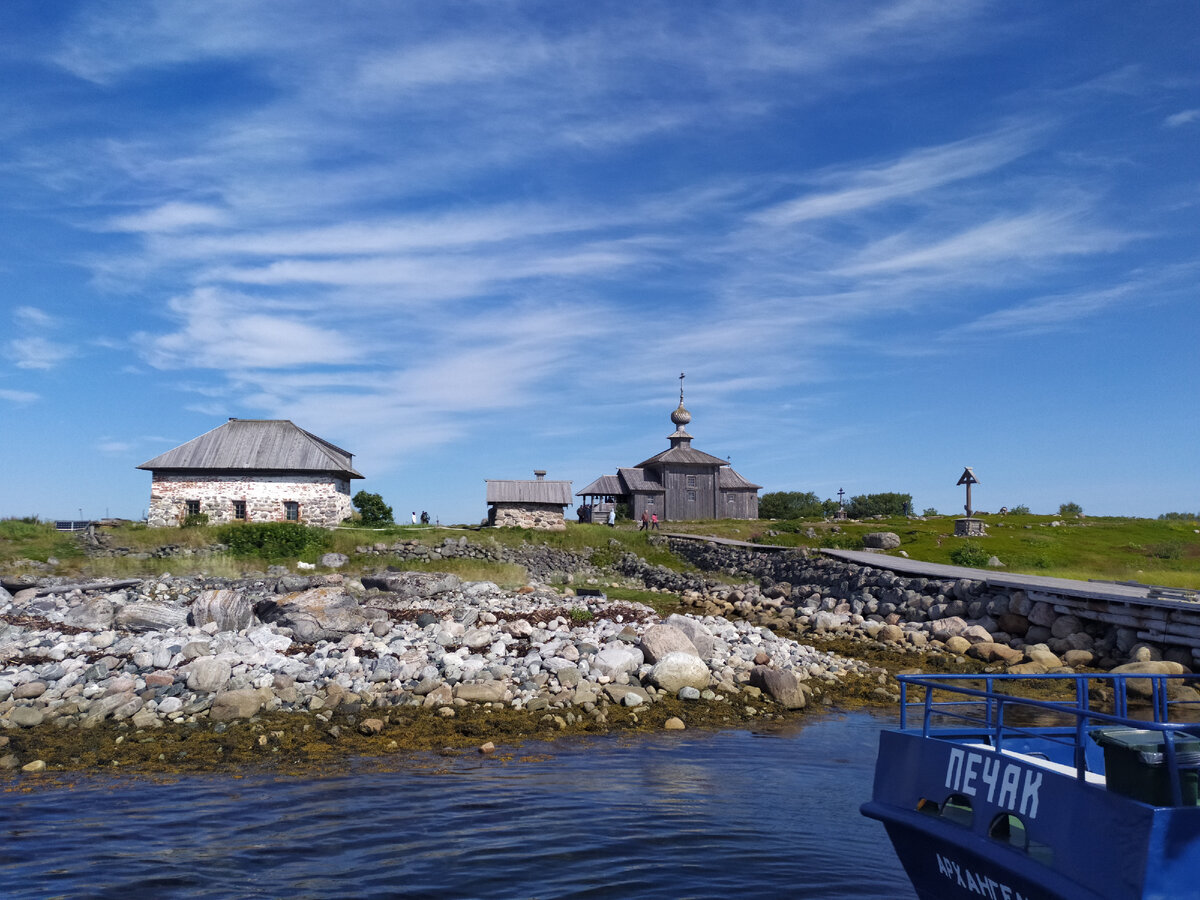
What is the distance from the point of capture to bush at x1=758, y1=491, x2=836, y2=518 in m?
68.5

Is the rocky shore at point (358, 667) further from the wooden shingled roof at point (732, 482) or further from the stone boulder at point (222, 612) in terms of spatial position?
the wooden shingled roof at point (732, 482)

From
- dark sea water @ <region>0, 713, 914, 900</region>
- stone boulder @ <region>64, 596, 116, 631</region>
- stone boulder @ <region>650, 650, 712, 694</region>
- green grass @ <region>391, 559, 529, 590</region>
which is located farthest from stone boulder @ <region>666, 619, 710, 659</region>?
stone boulder @ <region>64, 596, 116, 631</region>

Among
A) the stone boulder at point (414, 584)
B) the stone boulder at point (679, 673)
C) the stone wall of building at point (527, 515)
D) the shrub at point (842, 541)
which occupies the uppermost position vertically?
the stone wall of building at point (527, 515)

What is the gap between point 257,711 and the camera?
1345 centimetres

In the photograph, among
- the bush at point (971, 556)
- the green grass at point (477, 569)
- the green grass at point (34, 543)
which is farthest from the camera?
the green grass at point (34, 543)

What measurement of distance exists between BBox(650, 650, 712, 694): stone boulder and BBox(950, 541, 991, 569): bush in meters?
20.1

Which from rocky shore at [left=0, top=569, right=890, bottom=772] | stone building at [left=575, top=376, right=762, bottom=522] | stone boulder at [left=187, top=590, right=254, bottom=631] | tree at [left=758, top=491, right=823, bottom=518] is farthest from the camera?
tree at [left=758, top=491, right=823, bottom=518]

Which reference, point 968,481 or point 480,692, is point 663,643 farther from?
point 968,481

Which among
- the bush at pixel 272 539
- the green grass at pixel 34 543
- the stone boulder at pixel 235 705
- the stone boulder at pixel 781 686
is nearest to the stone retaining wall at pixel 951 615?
the stone boulder at pixel 781 686

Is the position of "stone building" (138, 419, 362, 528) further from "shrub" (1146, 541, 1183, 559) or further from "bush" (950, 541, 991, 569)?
"shrub" (1146, 541, 1183, 559)

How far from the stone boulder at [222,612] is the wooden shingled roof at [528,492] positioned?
32499mm

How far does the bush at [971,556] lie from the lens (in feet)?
108

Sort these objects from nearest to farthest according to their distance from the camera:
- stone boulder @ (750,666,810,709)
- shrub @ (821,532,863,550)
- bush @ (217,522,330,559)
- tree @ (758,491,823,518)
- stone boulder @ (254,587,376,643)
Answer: stone boulder @ (750,666,810,709) → stone boulder @ (254,587,376,643) → bush @ (217,522,330,559) → shrub @ (821,532,863,550) → tree @ (758,491,823,518)

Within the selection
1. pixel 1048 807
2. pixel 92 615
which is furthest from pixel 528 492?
pixel 1048 807
